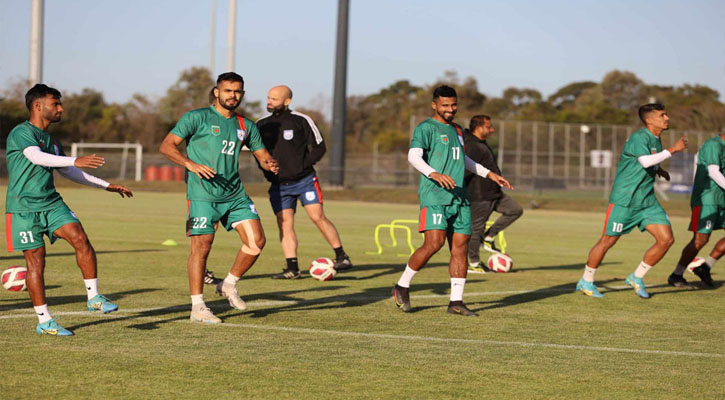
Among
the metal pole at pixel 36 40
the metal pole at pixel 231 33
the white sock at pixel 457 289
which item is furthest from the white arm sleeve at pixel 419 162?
the metal pole at pixel 231 33

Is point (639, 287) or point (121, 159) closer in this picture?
point (639, 287)

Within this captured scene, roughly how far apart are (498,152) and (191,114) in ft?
164

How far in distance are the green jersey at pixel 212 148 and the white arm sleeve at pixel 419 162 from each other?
166cm

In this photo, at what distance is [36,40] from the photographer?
118 feet

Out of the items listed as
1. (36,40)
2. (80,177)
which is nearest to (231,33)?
(36,40)

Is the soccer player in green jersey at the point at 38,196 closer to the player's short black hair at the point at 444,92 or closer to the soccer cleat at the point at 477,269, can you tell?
the player's short black hair at the point at 444,92

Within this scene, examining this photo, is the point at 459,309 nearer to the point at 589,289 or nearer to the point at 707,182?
the point at 589,289

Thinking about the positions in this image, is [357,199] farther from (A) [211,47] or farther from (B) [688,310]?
(A) [211,47]

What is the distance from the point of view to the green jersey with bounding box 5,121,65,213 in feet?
25.2

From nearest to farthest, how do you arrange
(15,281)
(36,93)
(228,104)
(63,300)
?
(36,93)
(228,104)
(63,300)
(15,281)

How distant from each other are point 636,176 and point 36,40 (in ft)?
97.7

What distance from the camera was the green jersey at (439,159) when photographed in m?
9.37

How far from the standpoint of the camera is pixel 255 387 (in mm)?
5957

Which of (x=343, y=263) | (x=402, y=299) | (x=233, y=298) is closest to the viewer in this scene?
(x=233, y=298)
